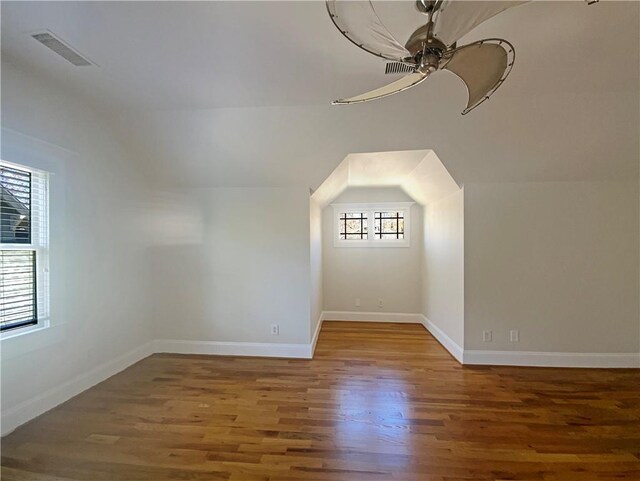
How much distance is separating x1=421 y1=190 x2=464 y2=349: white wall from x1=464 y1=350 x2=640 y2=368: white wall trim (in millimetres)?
276

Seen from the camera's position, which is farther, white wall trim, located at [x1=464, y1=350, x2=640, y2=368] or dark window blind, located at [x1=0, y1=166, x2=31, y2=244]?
white wall trim, located at [x1=464, y1=350, x2=640, y2=368]

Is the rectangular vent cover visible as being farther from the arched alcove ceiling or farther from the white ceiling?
the arched alcove ceiling

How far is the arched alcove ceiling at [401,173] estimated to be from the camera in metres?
3.38

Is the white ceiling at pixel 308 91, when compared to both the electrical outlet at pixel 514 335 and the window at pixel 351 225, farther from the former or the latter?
the window at pixel 351 225

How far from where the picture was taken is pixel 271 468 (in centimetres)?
183

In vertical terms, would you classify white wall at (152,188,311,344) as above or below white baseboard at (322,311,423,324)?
above

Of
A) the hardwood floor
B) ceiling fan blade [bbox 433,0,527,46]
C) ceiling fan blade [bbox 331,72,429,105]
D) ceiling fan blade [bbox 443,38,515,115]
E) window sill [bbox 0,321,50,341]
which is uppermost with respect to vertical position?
ceiling fan blade [bbox 433,0,527,46]

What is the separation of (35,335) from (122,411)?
95 centimetres

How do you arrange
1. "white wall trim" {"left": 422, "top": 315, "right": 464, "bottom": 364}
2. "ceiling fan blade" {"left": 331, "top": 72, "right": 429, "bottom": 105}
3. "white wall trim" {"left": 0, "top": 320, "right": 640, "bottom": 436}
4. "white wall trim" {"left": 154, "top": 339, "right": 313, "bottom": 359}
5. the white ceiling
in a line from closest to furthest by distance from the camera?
"ceiling fan blade" {"left": 331, "top": 72, "right": 429, "bottom": 105}, the white ceiling, "white wall trim" {"left": 0, "top": 320, "right": 640, "bottom": 436}, "white wall trim" {"left": 422, "top": 315, "right": 464, "bottom": 364}, "white wall trim" {"left": 154, "top": 339, "right": 313, "bottom": 359}

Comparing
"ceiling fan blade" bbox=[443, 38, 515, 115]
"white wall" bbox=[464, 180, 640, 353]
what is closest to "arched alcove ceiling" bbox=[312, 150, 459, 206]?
"white wall" bbox=[464, 180, 640, 353]

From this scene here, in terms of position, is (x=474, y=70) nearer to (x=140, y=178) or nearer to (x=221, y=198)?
(x=221, y=198)

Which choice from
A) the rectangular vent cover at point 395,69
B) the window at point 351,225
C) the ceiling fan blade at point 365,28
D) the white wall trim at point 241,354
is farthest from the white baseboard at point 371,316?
the ceiling fan blade at point 365,28

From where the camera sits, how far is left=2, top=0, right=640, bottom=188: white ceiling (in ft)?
5.57

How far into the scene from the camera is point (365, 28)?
129 cm
